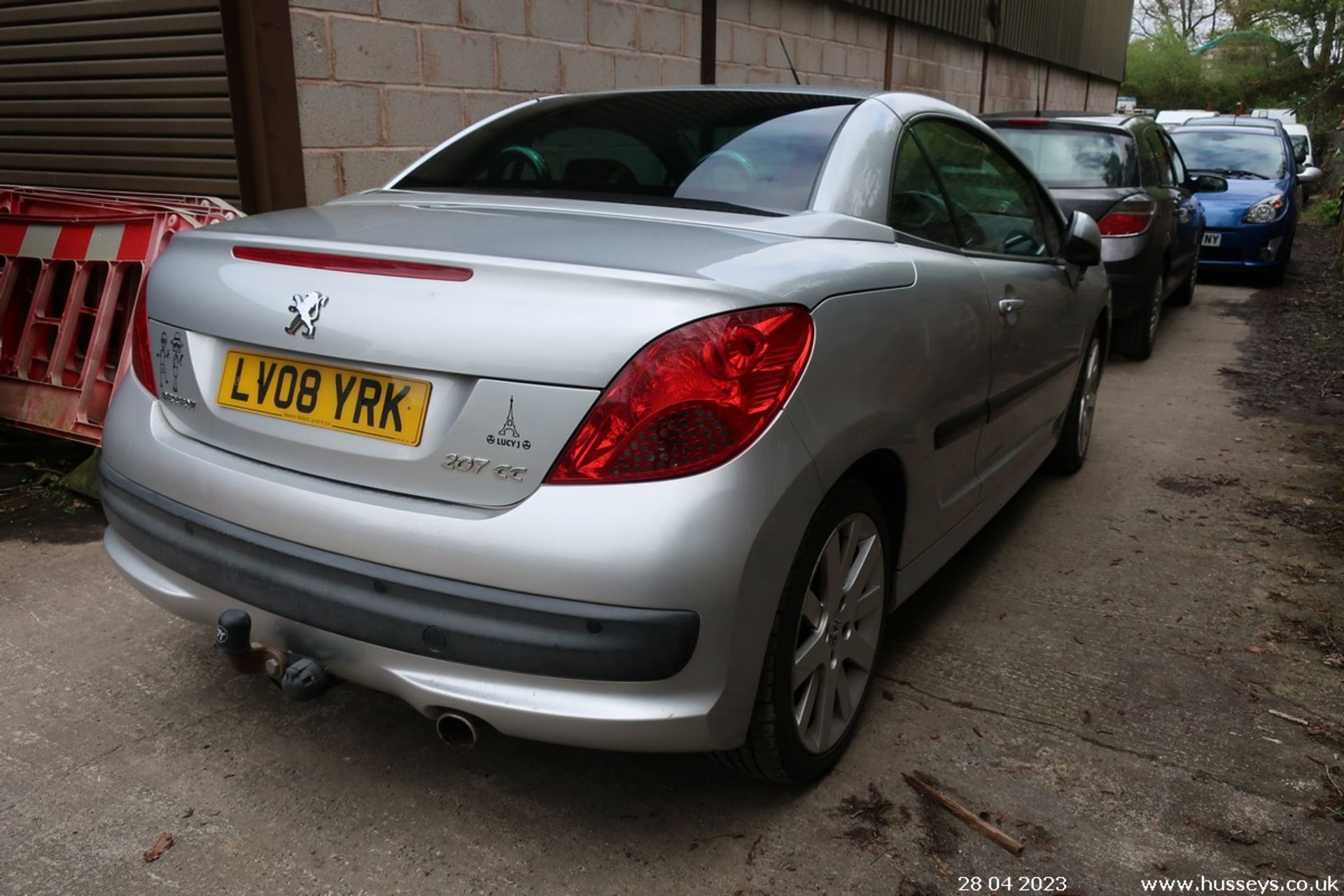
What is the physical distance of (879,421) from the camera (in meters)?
2.33

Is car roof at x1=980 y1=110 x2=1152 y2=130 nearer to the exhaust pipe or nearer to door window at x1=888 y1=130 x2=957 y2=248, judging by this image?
door window at x1=888 y1=130 x2=957 y2=248

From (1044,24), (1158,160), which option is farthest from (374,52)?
(1044,24)

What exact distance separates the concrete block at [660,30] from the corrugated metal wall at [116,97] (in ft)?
9.79

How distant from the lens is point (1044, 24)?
1633 cm

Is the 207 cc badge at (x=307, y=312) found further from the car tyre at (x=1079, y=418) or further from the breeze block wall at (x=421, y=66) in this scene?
the car tyre at (x=1079, y=418)

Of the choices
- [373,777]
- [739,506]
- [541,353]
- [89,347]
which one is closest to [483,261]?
[541,353]

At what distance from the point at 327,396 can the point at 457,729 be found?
67 centimetres

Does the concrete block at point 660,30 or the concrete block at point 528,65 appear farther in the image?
the concrete block at point 660,30

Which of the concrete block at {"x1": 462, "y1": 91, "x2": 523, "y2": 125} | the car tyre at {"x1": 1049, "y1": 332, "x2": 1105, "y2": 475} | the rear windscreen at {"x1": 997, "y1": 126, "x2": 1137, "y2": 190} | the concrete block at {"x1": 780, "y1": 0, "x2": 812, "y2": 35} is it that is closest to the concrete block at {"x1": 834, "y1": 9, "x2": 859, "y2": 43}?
the concrete block at {"x1": 780, "y1": 0, "x2": 812, "y2": 35}

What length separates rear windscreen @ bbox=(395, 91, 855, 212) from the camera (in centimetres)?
261

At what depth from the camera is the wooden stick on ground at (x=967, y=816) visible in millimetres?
2195

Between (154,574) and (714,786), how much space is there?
→ 4.24ft

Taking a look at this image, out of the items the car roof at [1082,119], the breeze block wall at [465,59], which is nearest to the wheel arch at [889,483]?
the breeze block wall at [465,59]

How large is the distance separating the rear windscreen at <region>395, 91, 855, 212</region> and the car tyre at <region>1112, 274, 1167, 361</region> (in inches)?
196
